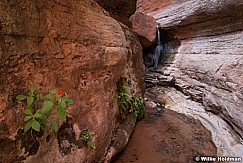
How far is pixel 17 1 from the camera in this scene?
1.86 m

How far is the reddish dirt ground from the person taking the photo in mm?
3221

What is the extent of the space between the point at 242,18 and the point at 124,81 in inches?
182

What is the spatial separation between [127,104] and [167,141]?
1.20 meters

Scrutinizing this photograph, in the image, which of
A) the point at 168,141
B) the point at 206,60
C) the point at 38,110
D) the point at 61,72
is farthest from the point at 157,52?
the point at 38,110

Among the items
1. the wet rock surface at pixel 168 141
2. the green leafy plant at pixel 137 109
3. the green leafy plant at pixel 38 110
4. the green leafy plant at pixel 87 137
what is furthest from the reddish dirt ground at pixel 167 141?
the green leafy plant at pixel 38 110

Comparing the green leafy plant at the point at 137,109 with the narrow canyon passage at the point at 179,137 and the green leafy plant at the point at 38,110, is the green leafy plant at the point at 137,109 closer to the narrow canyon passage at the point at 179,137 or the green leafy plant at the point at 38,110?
the narrow canyon passage at the point at 179,137

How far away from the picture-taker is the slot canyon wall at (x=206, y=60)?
4680 mm

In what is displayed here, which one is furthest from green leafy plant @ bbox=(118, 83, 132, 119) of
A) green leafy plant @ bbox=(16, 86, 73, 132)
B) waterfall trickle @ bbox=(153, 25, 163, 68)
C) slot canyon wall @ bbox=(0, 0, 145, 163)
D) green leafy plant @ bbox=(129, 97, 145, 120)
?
waterfall trickle @ bbox=(153, 25, 163, 68)

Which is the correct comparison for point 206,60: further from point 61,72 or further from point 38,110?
point 38,110

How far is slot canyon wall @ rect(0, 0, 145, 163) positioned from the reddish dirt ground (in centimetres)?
38

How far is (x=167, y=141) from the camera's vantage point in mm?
→ 3803

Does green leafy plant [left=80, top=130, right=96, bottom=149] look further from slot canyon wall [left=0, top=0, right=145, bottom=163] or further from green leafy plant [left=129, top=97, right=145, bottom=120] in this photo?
green leafy plant [left=129, top=97, right=145, bottom=120]

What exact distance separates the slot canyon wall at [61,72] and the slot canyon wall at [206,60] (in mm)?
2710

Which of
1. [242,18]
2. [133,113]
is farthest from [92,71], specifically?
[242,18]
